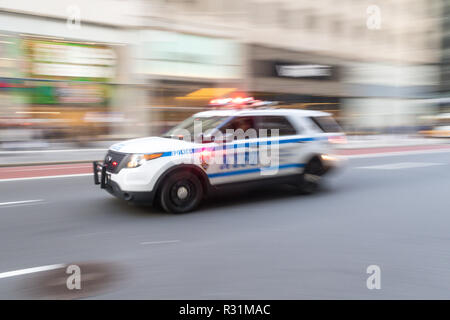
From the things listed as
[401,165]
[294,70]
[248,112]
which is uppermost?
[294,70]

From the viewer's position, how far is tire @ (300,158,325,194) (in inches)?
293

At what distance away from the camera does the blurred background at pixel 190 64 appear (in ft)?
52.5

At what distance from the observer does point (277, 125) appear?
7.09 meters

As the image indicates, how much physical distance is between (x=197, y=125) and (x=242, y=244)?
264 cm

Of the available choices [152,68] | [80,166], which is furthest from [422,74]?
[80,166]

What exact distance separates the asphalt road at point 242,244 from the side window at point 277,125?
119 centimetres

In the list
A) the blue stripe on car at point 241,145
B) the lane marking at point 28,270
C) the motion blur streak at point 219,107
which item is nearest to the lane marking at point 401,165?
the motion blur streak at point 219,107

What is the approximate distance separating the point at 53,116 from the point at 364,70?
2301 centimetres

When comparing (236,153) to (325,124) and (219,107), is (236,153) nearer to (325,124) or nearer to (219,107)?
(219,107)

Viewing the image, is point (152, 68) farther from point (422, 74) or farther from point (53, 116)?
point (422, 74)

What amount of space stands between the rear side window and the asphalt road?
125cm

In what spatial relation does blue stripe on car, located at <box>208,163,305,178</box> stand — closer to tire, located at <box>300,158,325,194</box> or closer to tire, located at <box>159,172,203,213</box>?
tire, located at <box>300,158,325,194</box>

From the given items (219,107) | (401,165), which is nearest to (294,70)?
(401,165)
